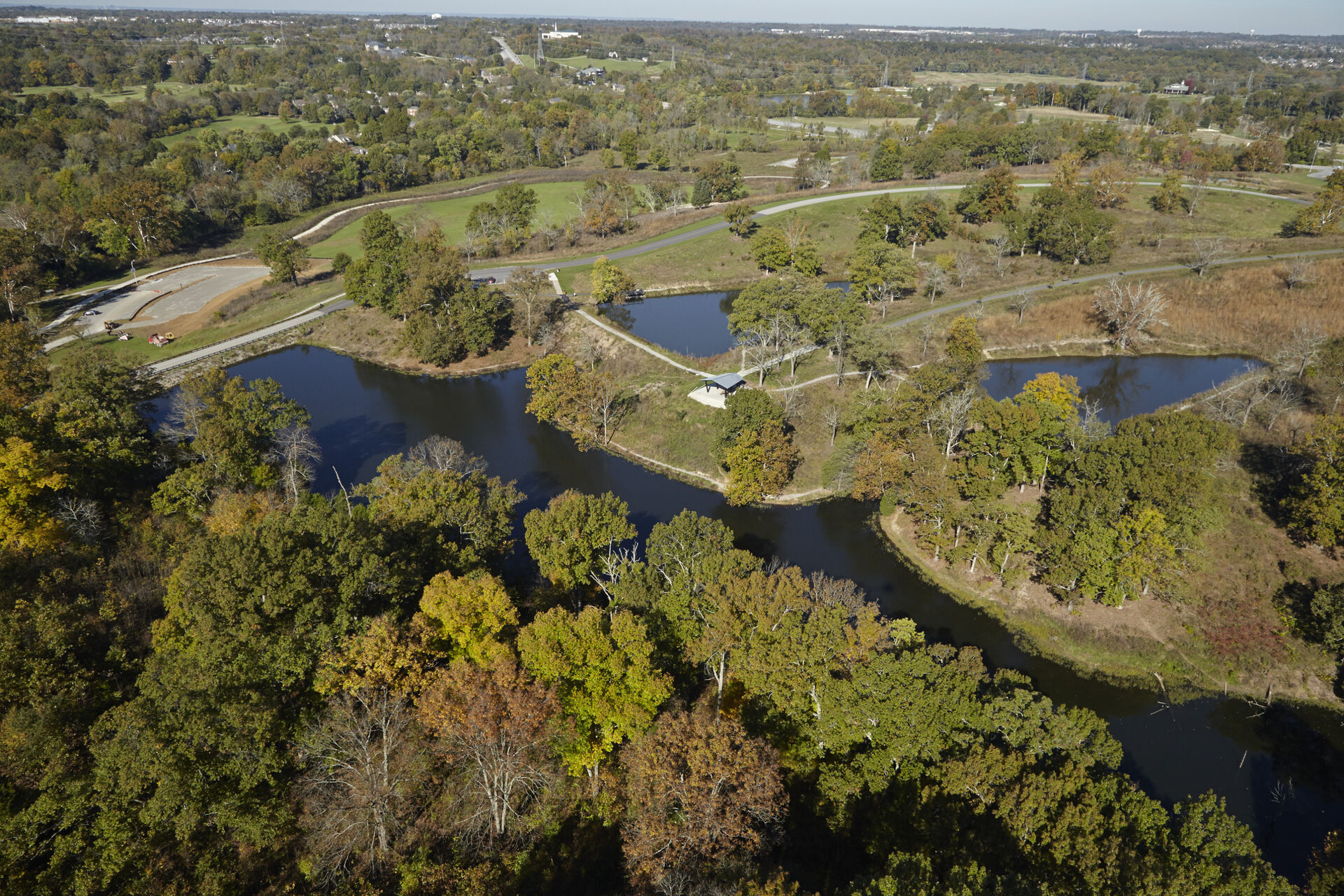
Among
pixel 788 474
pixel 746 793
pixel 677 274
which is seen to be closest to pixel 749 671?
pixel 746 793

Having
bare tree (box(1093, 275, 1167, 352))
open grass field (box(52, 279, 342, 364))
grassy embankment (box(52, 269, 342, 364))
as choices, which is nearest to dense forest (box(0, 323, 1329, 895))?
open grass field (box(52, 279, 342, 364))

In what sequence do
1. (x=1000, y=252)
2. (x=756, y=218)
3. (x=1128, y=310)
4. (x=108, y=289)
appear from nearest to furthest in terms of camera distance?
(x=1128, y=310)
(x=1000, y=252)
(x=108, y=289)
(x=756, y=218)

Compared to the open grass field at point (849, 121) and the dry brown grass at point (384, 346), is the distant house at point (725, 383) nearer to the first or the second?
the dry brown grass at point (384, 346)

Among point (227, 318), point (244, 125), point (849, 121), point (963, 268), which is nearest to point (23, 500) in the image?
point (227, 318)

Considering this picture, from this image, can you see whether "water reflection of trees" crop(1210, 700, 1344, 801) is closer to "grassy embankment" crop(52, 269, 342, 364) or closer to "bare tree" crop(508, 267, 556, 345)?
"bare tree" crop(508, 267, 556, 345)

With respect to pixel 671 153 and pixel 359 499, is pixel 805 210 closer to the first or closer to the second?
pixel 671 153

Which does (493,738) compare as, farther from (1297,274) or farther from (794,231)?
(1297,274)
